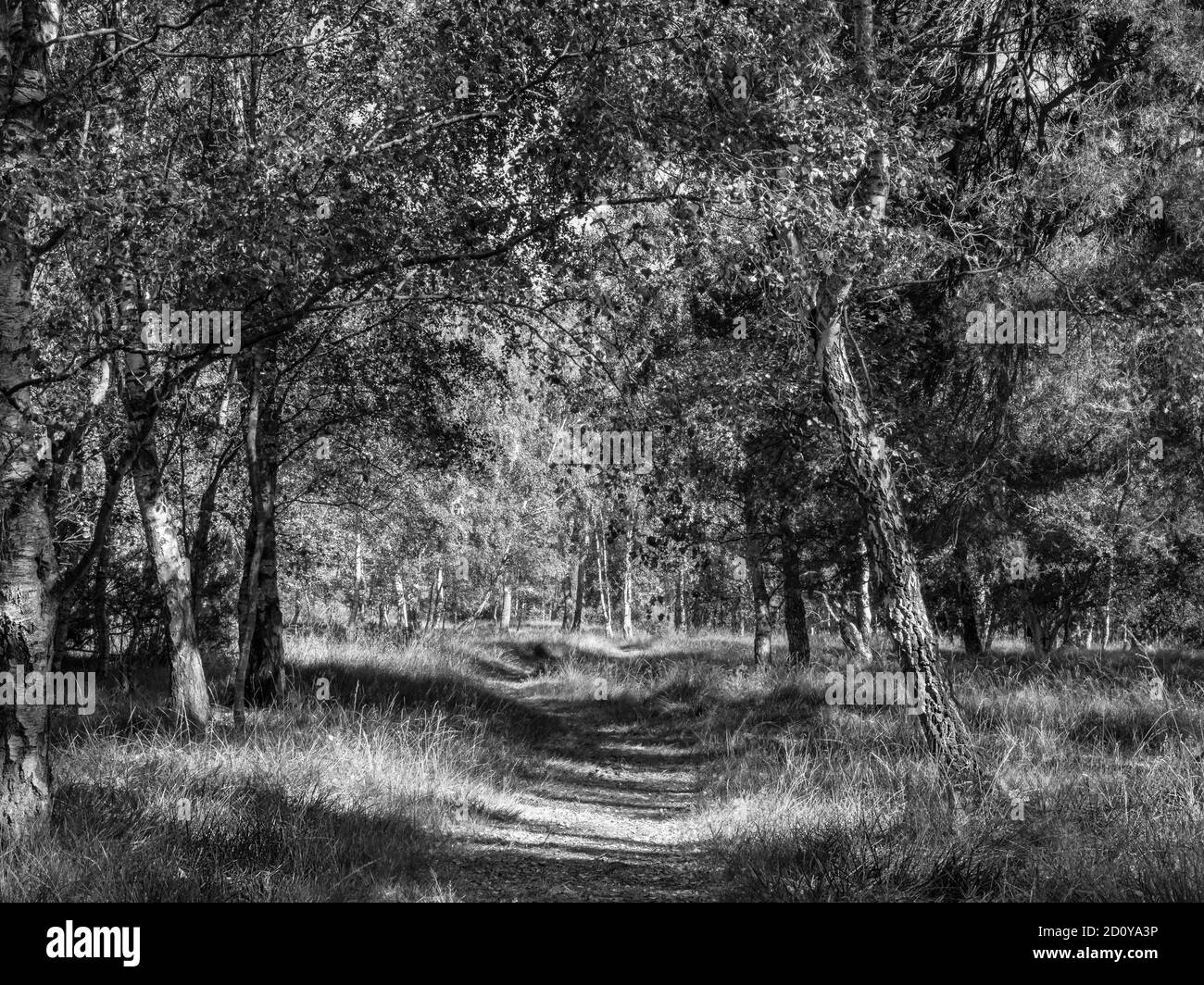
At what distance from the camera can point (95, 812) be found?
17.0 feet
